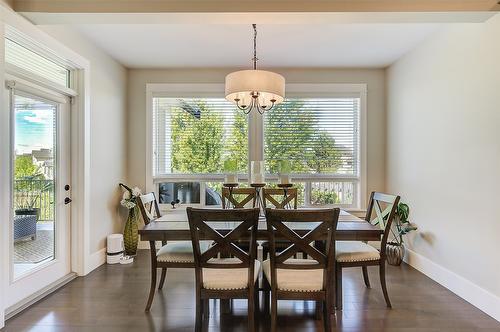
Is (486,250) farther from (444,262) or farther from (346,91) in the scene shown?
(346,91)

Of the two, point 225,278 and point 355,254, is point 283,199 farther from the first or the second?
point 225,278

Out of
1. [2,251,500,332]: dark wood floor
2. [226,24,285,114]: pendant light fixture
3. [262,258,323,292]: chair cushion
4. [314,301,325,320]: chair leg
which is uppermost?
[226,24,285,114]: pendant light fixture

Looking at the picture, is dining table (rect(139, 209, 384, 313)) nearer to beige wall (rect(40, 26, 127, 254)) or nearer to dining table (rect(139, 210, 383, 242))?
dining table (rect(139, 210, 383, 242))

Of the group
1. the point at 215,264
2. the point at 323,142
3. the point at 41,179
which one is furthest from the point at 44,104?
the point at 323,142

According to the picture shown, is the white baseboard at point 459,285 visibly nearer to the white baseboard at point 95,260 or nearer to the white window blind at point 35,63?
the white baseboard at point 95,260

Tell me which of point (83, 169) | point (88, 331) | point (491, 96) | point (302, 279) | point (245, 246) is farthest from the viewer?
point (83, 169)

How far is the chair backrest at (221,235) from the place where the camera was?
1919 millimetres

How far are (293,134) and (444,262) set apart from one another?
2421mm

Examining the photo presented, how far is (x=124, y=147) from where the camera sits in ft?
14.2

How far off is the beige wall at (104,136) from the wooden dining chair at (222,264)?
2073 mm

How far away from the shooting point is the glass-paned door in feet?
8.57

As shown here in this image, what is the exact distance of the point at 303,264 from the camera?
2.05 metres

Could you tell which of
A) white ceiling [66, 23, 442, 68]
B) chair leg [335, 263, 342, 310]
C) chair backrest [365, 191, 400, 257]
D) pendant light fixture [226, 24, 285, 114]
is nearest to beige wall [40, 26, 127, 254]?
white ceiling [66, 23, 442, 68]

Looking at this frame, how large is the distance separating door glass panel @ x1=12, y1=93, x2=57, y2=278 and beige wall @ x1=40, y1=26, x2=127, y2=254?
0.47m
